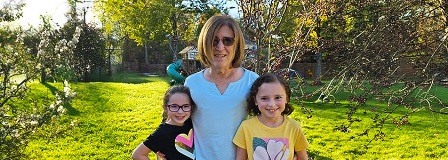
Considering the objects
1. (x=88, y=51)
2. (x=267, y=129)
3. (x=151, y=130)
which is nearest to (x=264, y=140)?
(x=267, y=129)

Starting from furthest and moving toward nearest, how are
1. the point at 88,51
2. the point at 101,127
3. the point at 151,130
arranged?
the point at 88,51, the point at 101,127, the point at 151,130

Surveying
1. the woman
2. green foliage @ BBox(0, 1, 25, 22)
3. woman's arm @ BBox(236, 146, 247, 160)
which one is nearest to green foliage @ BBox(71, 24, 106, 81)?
green foliage @ BBox(0, 1, 25, 22)

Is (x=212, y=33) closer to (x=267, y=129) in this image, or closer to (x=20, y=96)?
(x=267, y=129)

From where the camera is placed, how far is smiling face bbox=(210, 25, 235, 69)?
6.57 ft

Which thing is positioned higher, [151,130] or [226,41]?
[226,41]

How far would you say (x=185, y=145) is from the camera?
2.16 metres

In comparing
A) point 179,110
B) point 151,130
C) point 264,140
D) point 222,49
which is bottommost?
point 151,130

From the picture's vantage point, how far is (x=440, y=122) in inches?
353

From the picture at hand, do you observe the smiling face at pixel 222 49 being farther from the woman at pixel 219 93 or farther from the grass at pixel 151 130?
the grass at pixel 151 130

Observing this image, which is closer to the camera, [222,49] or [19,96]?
[222,49]

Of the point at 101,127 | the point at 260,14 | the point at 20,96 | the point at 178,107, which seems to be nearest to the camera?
the point at 178,107

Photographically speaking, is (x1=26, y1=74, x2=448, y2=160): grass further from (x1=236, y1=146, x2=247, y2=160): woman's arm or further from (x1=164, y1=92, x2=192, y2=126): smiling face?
(x1=164, y1=92, x2=192, y2=126): smiling face

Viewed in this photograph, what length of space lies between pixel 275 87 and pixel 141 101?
11.5 metres

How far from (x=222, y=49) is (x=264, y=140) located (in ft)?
1.66
